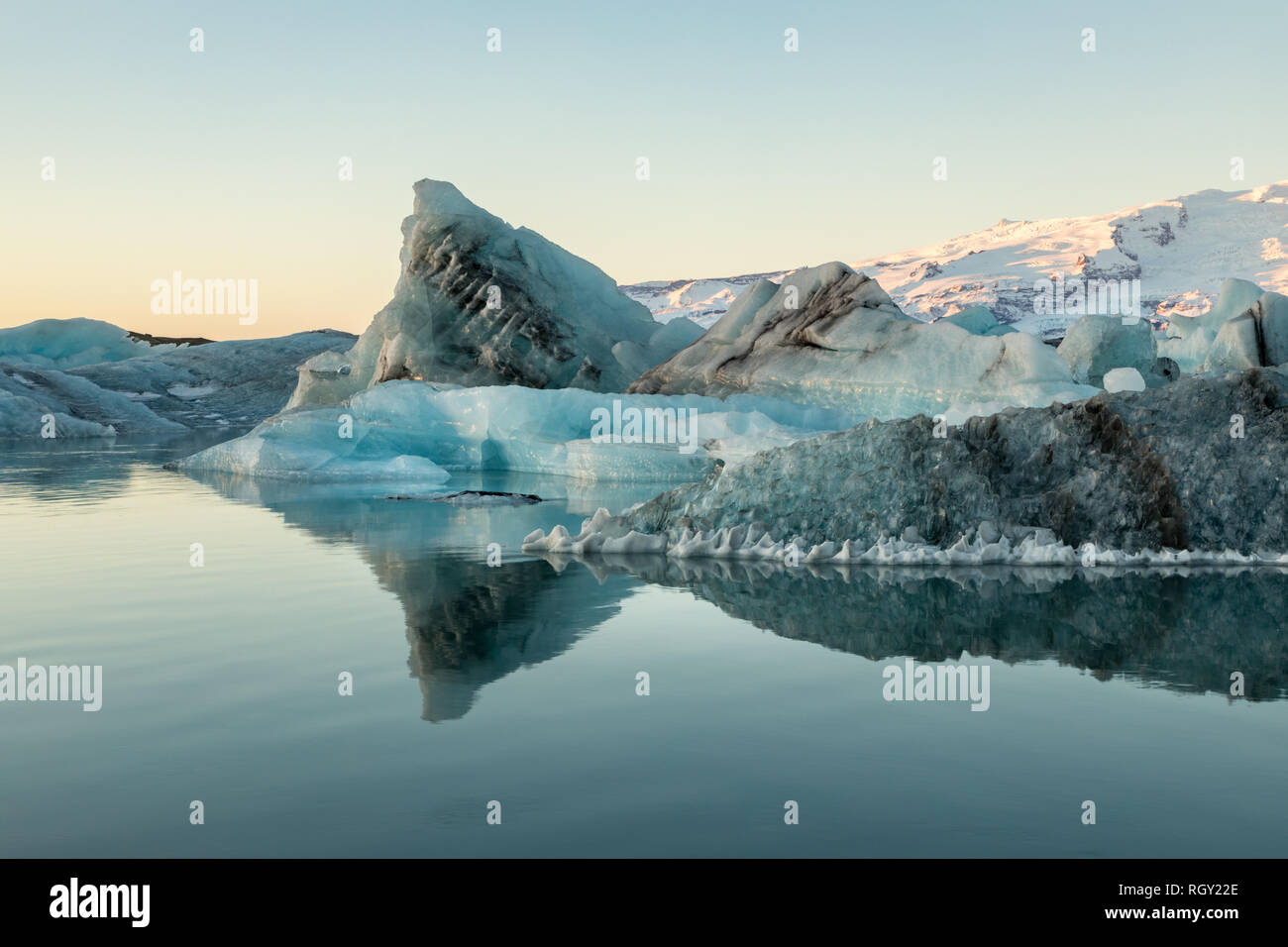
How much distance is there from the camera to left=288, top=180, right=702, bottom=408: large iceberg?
31656 millimetres

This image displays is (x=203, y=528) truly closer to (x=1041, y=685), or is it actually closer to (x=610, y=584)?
(x=610, y=584)

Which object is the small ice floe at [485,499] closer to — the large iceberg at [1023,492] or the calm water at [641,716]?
the large iceberg at [1023,492]

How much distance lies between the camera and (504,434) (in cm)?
2144

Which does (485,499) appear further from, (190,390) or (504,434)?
(190,390)

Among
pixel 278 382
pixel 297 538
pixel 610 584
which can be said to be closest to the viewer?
pixel 610 584

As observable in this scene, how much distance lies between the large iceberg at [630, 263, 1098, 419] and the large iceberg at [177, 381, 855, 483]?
91 cm

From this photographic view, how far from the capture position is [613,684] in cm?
464

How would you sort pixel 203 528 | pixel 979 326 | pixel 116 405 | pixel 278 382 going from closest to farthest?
pixel 203 528 < pixel 979 326 < pixel 116 405 < pixel 278 382

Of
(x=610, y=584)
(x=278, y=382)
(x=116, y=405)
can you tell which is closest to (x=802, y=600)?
(x=610, y=584)

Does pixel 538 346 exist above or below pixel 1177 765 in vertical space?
above

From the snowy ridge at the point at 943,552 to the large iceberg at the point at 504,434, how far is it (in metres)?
9.09

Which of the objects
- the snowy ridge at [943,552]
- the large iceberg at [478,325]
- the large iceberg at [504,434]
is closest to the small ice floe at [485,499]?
the large iceberg at [504,434]
